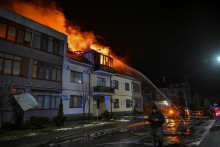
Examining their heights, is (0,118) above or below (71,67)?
below

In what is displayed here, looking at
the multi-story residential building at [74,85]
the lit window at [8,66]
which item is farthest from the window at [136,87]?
the lit window at [8,66]

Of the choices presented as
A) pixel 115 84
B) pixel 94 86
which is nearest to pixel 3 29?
pixel 94 86

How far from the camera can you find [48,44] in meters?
20.5

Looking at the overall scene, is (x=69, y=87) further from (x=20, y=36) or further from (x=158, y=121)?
(x=158, y=121)

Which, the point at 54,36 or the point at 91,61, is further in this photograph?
the point at 91,61

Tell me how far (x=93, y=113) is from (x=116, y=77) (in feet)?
30.6

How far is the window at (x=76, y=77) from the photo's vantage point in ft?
74.9

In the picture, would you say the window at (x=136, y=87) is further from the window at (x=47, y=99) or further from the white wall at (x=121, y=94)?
the window at (x=47, y=99)

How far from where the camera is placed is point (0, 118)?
1313 centimetres

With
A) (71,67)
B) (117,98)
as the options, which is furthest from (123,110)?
(71,67)

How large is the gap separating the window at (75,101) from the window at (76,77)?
7.35 feet

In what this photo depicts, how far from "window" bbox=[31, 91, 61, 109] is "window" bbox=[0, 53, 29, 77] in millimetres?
2690

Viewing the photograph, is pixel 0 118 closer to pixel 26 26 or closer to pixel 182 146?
pixel 26 26

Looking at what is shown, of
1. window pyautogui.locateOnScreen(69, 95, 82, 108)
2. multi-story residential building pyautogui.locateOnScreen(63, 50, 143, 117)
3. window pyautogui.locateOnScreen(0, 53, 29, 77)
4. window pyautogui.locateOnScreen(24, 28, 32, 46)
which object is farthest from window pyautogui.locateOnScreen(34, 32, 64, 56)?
window pyautogui.locateOnScreen(69, 95, 82, 108)
